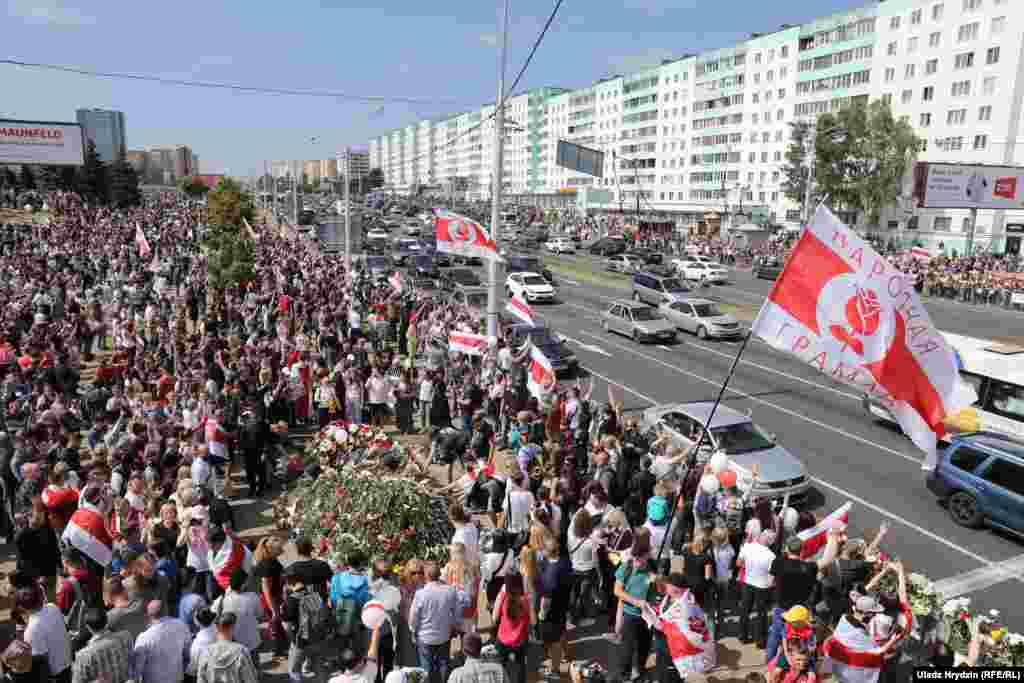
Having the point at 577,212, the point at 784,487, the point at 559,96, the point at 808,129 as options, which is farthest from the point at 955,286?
the point at 559,96

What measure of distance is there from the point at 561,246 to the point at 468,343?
5016 cm

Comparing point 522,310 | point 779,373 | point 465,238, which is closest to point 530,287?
point 779,373

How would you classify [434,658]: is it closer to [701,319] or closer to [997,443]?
[997,443]

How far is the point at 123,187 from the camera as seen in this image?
91.2 meters

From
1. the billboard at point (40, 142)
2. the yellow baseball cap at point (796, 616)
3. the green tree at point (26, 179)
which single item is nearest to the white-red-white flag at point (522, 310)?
the yellow baseball cap at point (796, 616)

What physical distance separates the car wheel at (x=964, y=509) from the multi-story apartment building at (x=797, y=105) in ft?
88.8

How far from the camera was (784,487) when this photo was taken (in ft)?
39.1

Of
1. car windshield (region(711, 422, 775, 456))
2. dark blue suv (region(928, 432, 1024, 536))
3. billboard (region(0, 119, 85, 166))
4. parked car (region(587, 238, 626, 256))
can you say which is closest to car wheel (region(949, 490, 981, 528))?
dark blue suv (region(928, 432, 1024, 536))

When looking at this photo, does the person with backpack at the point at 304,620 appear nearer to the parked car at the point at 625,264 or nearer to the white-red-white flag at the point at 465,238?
the white-red-white flag at the point at 465,238

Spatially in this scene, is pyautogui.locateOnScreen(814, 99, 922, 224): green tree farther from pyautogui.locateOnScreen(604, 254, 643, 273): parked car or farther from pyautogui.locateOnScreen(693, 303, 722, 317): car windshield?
pyautogui.locateOnScreen(693, 303, 722, 317): car windshield

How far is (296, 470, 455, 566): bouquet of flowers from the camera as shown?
8562 mm

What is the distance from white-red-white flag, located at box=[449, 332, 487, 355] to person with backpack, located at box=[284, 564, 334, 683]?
940 centimetres

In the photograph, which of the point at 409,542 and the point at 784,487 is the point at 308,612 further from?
the point at 784,487

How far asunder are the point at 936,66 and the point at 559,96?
90.4m
